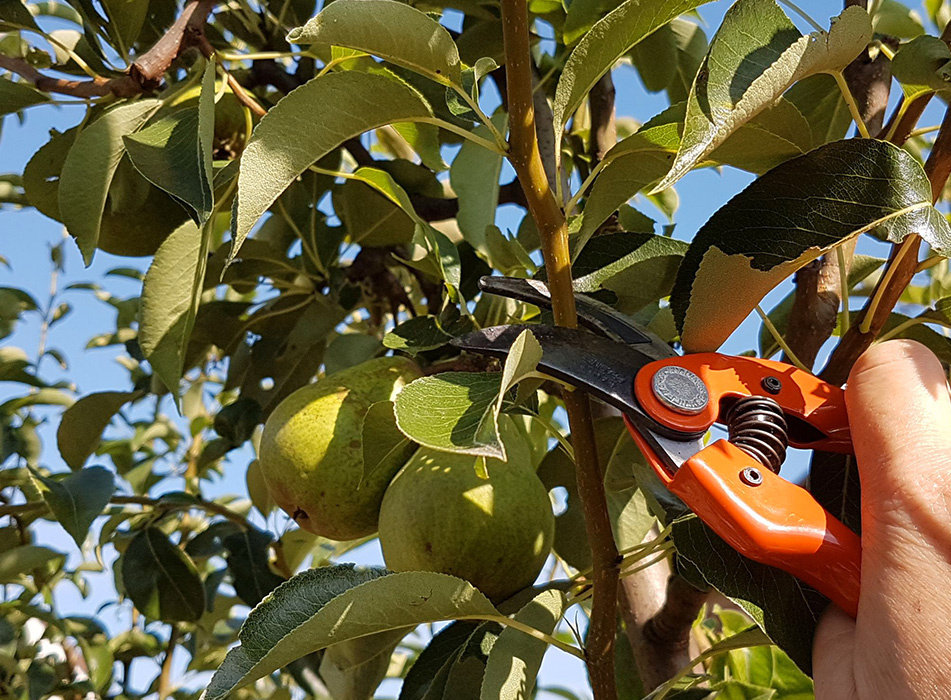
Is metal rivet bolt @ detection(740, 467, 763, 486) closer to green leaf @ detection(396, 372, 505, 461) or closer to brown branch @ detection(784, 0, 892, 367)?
green leaf @ detection(396, 372, 505, 461)

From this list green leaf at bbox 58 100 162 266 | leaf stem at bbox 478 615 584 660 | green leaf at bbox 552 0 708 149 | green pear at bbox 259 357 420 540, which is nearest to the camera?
green leaf at bbox 552 0 708 149

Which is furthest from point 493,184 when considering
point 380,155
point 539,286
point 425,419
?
point 380,155

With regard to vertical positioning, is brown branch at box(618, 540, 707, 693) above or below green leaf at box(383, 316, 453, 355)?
below

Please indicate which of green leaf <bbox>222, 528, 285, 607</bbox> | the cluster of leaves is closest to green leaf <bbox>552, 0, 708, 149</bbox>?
the cluster of leaves

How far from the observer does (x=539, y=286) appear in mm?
793

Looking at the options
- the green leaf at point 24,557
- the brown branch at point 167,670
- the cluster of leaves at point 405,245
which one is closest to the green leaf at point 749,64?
the cluster of leaves at point 405,245

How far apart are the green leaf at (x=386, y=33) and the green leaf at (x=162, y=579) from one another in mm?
897

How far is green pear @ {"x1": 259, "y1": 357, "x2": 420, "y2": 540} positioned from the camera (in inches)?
38.5

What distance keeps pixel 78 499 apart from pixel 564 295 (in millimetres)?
679

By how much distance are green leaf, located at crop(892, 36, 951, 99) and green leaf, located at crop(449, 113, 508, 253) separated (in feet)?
1.40

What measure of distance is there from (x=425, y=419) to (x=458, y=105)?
10.5 inches

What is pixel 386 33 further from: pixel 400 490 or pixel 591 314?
pixel 400 490

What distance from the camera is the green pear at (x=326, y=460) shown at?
979 mm

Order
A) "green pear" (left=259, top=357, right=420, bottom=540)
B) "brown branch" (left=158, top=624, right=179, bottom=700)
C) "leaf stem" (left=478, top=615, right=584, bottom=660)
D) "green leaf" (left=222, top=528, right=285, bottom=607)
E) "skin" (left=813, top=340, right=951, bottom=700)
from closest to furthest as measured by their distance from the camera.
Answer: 1. "skin" (left=813, top=340, right=951, bottom=700)
2. "leaf stem" (left=478, top=615, right=584, bottom=660)
3. "green pear" (left=259, top=357, right=420, bottom=540)
4. "green leaf" (left=222, top=528, right=285, bottom=607)
5. "brown branch" (left=158, top=624, right=179, bottom=700)
